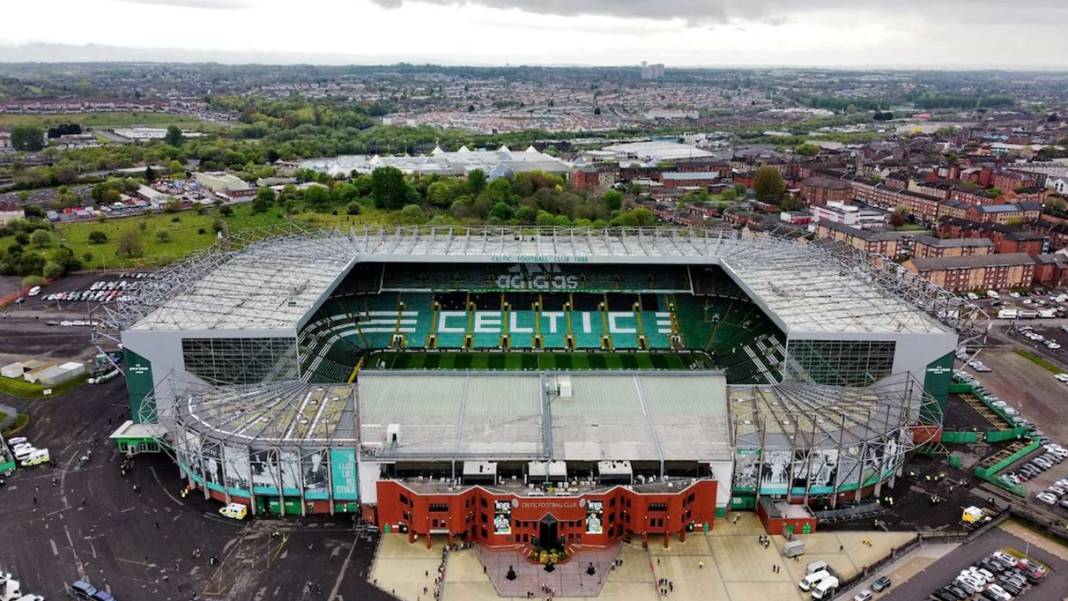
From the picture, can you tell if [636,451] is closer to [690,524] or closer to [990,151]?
[690,524]

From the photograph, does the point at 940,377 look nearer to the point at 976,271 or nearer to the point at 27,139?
the point at 976,271

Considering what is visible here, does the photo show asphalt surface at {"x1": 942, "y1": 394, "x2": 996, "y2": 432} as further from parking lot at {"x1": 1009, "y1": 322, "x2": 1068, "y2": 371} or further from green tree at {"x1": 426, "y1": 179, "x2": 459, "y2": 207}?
green tree at {"x1": 426, "y1": 179, "x2": 459, "y2": 207}

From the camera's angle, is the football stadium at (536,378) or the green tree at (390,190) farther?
the green tree at (390,190)

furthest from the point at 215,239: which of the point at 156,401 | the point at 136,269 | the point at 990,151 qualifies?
the point at 990,151

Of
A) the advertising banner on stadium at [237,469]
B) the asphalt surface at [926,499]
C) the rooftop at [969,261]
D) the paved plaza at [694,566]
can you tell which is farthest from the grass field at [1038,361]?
the advertising banner on stadium at [237,469]

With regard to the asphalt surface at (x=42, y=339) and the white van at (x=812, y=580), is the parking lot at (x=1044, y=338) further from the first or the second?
the asphalt surface at (x=42, y=339)

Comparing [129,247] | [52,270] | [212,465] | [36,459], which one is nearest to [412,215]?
[129,247]
